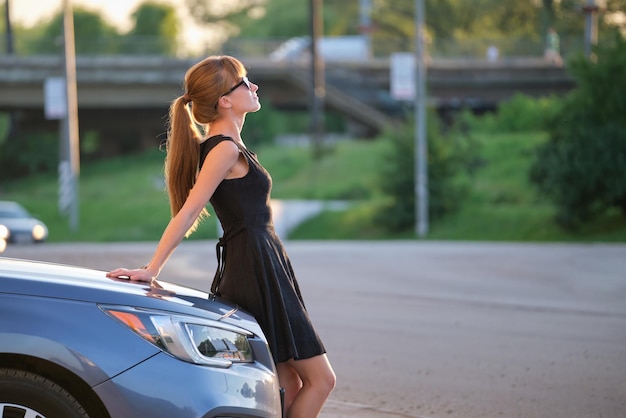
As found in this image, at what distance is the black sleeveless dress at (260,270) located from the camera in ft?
14.2

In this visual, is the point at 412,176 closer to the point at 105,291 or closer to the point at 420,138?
the point at 420,138

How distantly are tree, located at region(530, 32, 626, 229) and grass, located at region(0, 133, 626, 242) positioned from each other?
77cm

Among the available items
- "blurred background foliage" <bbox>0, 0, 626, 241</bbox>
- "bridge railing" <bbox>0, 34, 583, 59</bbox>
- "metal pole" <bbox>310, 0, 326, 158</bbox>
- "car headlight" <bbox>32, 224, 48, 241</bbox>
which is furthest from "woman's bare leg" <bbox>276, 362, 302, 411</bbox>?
"bridge railing" <bbox>0, 34, 583, 59</bbox>

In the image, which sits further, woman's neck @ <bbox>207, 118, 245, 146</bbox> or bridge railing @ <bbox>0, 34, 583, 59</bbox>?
bridge railing @ <bbox>0, 34, 583, 59</bbox>

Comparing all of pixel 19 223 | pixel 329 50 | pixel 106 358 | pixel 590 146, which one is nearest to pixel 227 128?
pixel 106 358

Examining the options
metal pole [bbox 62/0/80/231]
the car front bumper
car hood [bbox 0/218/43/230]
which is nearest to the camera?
the car front bumper

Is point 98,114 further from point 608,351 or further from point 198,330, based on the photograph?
point 198,330

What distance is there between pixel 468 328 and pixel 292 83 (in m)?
46.9

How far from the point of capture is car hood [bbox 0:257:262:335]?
12.7ft

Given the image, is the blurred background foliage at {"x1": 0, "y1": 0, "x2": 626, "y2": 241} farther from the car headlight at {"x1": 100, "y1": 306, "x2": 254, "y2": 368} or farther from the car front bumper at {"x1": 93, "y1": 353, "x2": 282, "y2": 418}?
the car front bumper at {"x1": 93, "y1": 353, "x2": 282, "y2": 418}

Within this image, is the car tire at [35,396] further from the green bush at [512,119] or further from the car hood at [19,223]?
the green bush at [512,119]

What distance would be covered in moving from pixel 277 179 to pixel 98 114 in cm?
2179

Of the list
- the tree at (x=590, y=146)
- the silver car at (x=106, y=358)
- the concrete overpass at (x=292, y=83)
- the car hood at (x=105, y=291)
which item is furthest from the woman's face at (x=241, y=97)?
the concrete overpass at (x=292, y=83)

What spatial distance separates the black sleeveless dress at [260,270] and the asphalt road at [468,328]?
2279 mm
